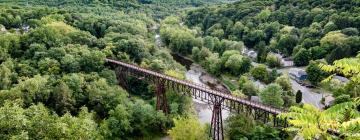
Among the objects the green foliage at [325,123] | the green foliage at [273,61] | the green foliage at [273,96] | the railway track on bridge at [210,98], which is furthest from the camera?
the green foliage at [273,61]

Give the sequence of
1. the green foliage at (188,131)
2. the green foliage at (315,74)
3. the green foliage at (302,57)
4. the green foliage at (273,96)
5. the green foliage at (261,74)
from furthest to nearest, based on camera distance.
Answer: the green foliage at (302,57) < the green foliage at (261,74) < the green foliage at (315,74) < the green foliage at (273,96) < the green foliage at (188,131)

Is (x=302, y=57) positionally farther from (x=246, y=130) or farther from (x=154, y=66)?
(x=246, y=130)

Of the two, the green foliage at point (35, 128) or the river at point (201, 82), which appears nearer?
the green foliage at point (35, 128)

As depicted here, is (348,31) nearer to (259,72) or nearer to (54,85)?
(259,72)

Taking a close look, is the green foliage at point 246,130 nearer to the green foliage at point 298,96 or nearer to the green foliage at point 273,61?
the green foliage at point 298,96

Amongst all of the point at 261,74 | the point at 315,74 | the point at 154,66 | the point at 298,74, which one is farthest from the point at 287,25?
the point at 154,66

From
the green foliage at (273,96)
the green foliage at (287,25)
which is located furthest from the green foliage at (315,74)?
the green foliage at (273,96)

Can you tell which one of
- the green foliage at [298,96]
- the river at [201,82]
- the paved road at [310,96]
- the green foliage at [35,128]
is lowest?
the river at [201,82]

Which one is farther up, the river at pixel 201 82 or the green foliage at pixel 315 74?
the green foliage at pixel 315 74
